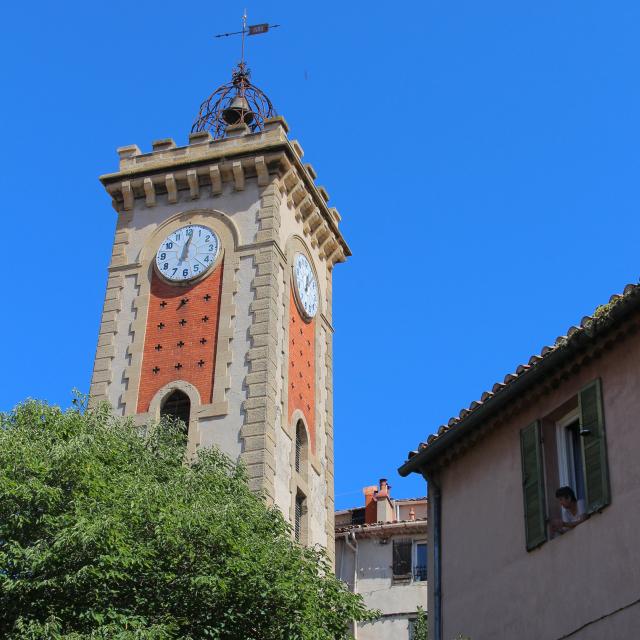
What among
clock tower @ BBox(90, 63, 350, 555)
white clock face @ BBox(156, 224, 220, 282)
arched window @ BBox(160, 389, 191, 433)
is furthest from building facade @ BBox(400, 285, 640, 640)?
white clock face @ BBox(156, 224, 220, 282)

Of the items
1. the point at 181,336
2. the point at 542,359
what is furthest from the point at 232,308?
the point at 542,359

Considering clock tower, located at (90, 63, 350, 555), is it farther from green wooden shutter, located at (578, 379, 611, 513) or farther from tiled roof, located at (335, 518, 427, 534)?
green wooden shutter, located at (578, 379, 611, 513)

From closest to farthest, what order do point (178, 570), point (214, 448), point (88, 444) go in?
1. point (178, 570)
2. point (88, 444)
3. point (214, 448)

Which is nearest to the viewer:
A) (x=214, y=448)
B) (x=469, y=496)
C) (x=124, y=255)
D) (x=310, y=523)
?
(x=469, y=496)

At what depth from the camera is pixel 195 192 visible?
40688 mm

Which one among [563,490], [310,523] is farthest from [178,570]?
[310,523]

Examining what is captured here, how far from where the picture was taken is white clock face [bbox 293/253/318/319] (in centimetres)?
4048

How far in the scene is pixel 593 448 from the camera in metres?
15.4

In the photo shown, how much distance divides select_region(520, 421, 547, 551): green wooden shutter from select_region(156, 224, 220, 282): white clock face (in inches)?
902

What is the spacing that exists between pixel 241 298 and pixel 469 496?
20413mm

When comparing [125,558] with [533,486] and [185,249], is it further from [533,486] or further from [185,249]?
[185,249]

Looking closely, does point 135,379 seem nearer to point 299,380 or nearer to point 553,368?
point 299,380

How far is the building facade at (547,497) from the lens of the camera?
48.1 feet

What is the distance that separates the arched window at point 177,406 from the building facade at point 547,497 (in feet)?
58.5
